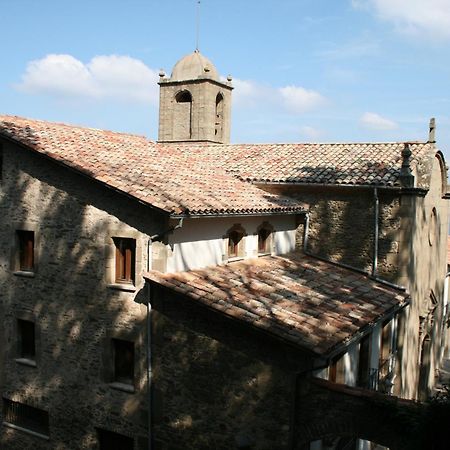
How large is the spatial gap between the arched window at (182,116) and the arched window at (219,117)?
1.46 m

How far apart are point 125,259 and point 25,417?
5.44m

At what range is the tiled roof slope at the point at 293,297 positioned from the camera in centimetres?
989

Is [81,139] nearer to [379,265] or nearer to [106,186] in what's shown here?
[106,186]

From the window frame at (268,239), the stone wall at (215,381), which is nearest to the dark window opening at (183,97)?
the window frame at (268,239)

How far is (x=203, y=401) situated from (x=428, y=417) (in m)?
4.54

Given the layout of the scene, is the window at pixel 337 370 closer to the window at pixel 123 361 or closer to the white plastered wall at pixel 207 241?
the white plastered wall at pixel 207 241

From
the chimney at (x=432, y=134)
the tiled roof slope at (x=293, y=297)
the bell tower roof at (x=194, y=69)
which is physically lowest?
the tiled roof slope at (x=293, y=297)

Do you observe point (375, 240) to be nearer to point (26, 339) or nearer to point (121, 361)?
point (121, 361)

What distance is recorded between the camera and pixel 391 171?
52.2ft

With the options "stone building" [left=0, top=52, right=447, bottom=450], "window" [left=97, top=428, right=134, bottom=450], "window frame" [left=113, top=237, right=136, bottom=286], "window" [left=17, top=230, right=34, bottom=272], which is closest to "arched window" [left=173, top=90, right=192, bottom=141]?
"stone building" [left=0, top=52, right=447, bottom=450]

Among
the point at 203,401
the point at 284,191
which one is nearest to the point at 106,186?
the point at 203,401

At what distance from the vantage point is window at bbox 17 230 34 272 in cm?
1327

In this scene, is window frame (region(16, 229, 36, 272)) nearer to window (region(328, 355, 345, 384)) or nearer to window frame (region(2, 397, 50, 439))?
window frame (region(2, 397, 50, 439))

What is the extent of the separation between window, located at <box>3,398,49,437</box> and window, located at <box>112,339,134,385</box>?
2644mm
